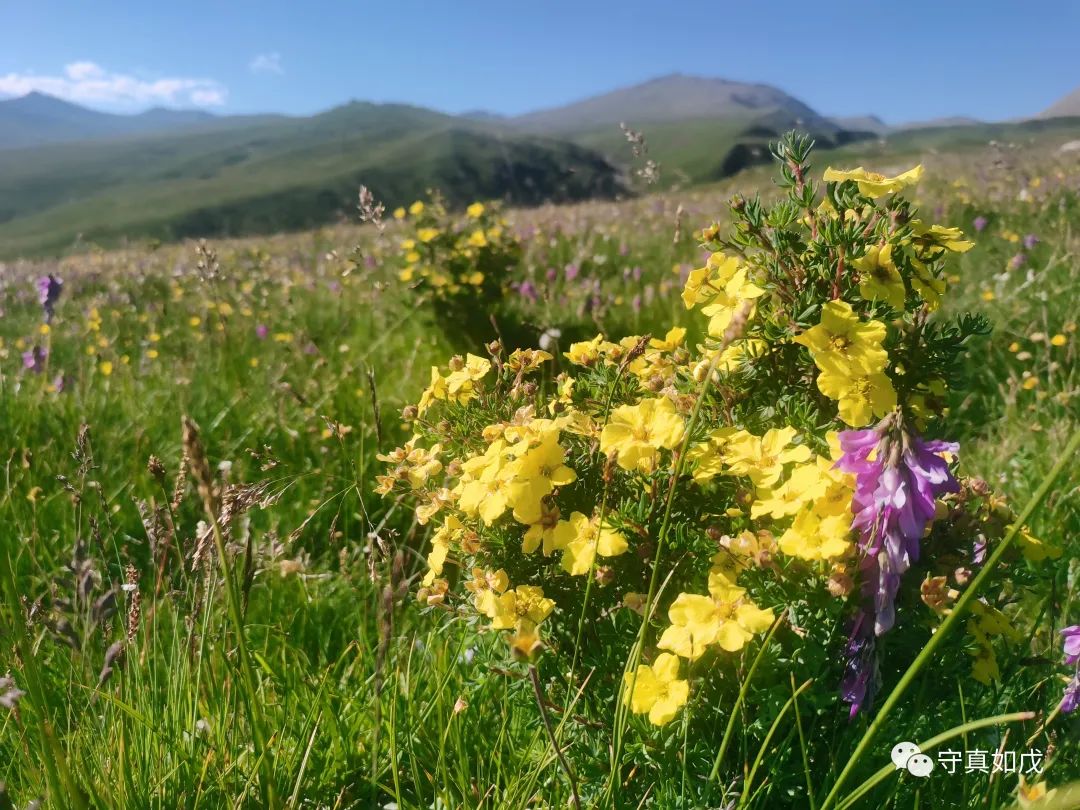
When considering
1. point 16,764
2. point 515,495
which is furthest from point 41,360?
point 515,495

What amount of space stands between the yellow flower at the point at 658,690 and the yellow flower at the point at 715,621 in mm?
41

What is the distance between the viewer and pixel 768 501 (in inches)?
61.2

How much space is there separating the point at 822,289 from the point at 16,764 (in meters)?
2.27

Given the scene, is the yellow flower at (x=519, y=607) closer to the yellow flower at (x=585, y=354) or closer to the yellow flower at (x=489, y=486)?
the yellow flower at (x=489, y=486)

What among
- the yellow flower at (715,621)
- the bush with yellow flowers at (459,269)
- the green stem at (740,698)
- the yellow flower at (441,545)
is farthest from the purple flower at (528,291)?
the green stem at (740,698)

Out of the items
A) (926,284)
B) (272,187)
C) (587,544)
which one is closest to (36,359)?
(587,544)

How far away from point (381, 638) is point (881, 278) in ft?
4.17

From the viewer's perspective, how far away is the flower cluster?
1.47m

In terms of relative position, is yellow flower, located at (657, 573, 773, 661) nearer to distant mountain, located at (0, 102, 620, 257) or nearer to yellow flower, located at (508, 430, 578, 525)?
yellow flower, located at (508, 430, 578, 525)

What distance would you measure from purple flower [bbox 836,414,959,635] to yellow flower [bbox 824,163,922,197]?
21.1 inches

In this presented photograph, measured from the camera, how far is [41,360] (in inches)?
196

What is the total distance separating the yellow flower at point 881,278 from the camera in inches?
61.8

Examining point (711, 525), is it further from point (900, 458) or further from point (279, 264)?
point (279, 264)

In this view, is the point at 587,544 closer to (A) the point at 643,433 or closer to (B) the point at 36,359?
(A) the point at 643,433
